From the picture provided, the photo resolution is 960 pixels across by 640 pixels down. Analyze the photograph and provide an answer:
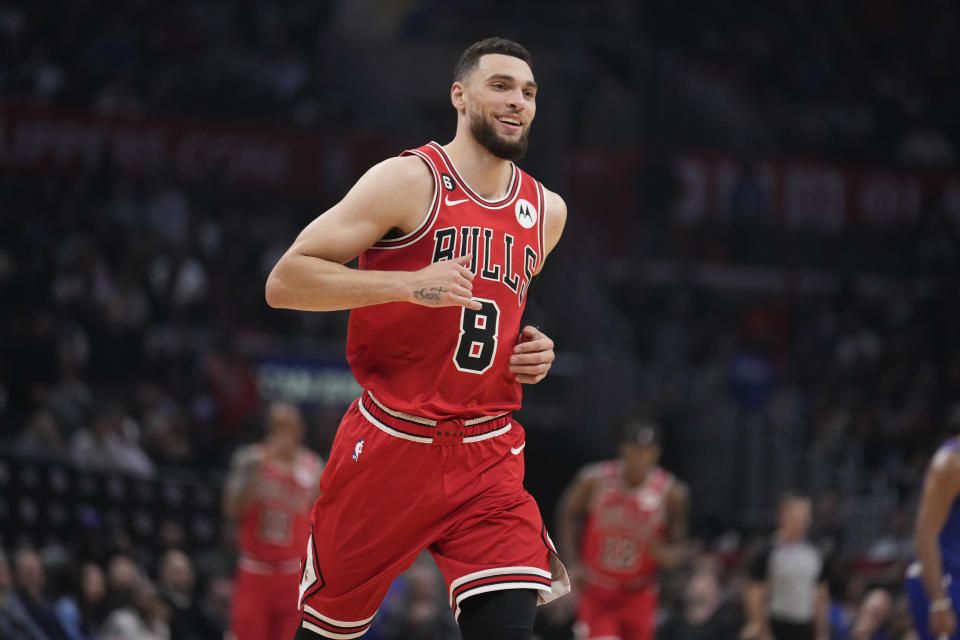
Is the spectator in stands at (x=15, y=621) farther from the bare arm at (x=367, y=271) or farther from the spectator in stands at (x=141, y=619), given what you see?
the bare arm at (x=367, y=271)

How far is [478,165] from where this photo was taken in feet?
15.1

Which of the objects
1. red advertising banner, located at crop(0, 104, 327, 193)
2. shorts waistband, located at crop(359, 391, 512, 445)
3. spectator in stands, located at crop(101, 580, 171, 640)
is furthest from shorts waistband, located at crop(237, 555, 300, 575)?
red advertising banner, located at crop(0, 104, 327, 193)

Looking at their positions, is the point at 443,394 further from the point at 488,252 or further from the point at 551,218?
the point at 551,218

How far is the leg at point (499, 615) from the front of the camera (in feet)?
13.9

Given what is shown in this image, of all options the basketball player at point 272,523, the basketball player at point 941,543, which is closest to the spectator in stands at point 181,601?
the basketball player at point 272,523

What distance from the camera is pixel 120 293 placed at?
15.3 metres

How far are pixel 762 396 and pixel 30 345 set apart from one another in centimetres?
928

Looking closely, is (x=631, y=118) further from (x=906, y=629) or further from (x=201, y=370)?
(x=906, y=629)

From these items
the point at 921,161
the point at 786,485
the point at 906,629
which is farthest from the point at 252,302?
the point at 921,161

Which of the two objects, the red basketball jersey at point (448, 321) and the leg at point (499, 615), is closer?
the leg at point (499, 615)

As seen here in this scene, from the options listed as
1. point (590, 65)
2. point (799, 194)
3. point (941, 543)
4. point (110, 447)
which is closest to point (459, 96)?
point (941, 543)

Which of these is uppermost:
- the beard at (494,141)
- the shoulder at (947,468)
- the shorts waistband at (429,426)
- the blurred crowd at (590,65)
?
the blurred crowd at (590,65)

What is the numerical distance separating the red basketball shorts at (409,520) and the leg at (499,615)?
6 cm

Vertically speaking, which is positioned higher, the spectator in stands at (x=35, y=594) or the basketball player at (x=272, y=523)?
the basketball player at (x=272, y=523)
